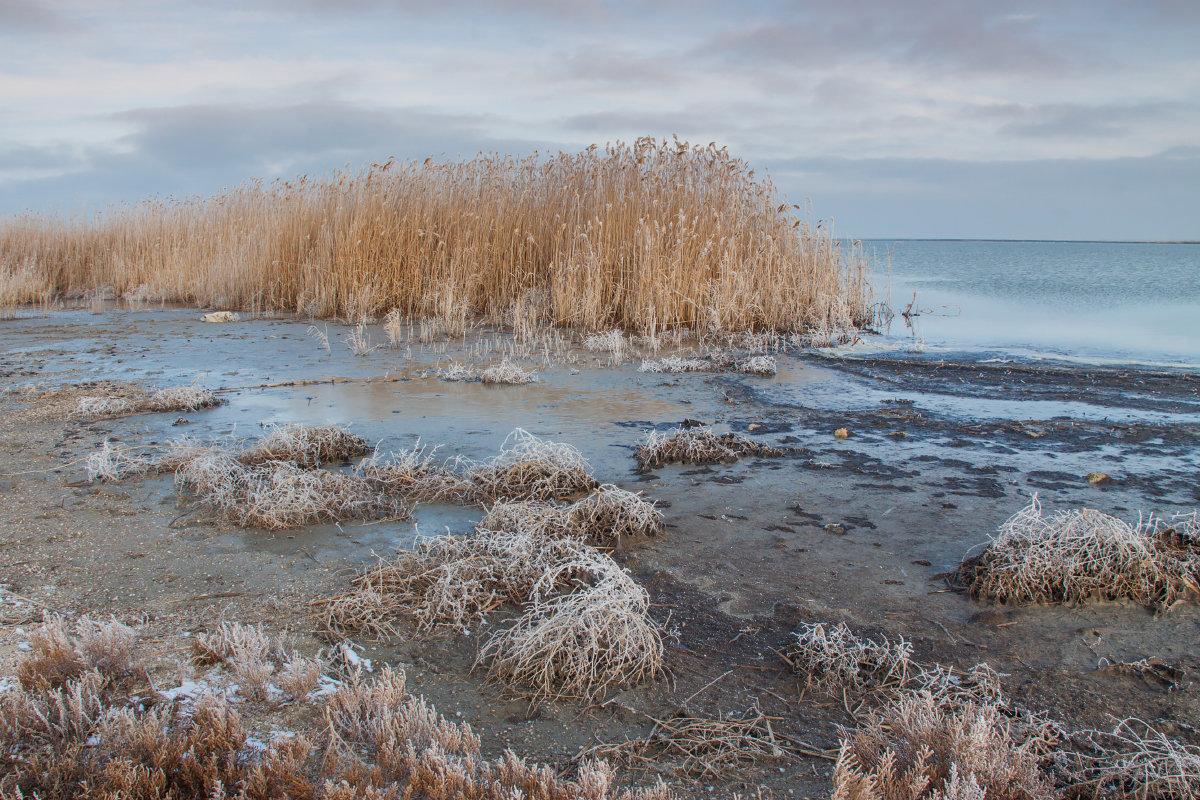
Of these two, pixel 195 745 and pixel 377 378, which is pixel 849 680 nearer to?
pixel 195 745

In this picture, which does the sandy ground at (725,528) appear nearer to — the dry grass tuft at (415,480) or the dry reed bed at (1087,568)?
the dry reed bed at (1087,568)

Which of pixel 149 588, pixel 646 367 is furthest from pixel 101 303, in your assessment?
pixel 149 588

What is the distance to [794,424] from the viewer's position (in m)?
5.52

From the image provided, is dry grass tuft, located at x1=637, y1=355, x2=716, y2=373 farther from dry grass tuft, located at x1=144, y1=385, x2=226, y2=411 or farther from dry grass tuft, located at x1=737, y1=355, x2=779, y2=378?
dry grass tuft, located at x1=144, y1=385, x2=226, y2=411

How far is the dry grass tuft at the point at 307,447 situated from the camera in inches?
168

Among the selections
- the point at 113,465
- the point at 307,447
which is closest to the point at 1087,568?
the point at 307,447

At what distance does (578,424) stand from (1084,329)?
1080 cm

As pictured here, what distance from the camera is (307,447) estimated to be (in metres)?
4.33

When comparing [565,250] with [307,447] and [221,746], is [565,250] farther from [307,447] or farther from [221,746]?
[221,746]

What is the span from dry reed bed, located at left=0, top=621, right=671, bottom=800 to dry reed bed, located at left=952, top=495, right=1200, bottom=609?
1.79 metres

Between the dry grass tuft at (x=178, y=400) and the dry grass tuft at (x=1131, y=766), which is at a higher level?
the dry grass tuft at (x=178, y=400)

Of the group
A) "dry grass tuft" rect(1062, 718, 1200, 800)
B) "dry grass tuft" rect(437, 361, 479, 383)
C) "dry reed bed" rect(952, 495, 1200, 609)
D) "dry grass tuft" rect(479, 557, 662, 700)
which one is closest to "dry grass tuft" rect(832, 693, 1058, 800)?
"dry grass tuft" rect(1062, 718, 1200, 800)

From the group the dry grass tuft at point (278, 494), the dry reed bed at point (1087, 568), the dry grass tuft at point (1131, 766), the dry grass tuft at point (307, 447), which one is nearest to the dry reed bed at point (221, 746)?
the dry grass tuft at point (1131, 766)

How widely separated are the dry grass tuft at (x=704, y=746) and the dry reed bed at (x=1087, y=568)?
133cm
